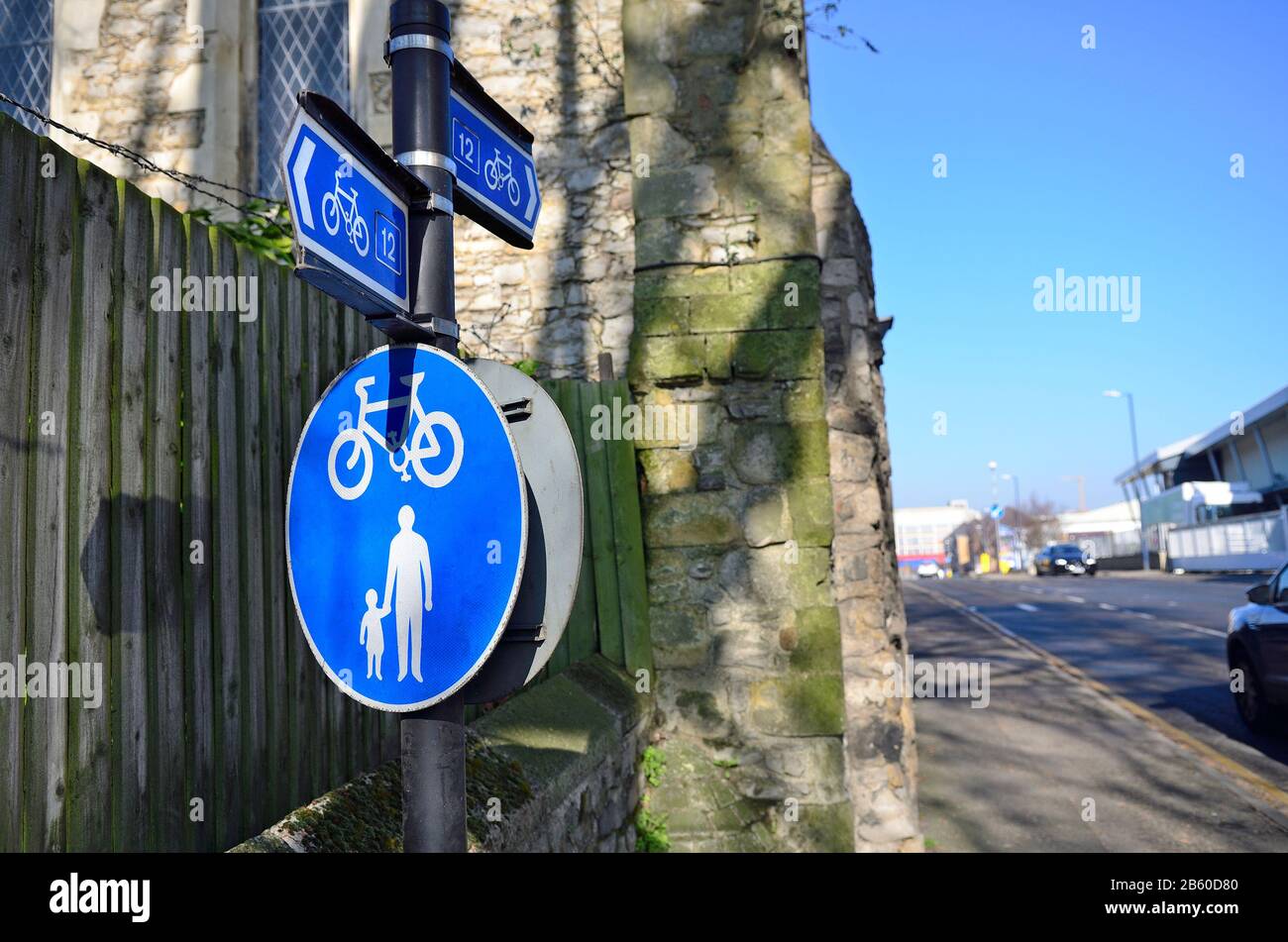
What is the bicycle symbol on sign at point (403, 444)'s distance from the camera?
1.67 meters

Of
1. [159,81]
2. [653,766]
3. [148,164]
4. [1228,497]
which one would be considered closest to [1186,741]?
[653,766]

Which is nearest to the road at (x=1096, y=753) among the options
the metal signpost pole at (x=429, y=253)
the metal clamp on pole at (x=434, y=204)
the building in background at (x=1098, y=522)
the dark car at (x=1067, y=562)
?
the metal signpost pole at (x=429, y=253)

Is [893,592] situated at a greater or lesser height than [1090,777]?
greater

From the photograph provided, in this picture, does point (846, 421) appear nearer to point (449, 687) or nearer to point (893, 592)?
point (893, 592)

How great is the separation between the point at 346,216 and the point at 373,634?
73 cm

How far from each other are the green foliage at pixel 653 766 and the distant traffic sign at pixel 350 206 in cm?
352

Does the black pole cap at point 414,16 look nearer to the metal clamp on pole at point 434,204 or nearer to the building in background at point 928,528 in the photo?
the metal clamp on pole at point 434,204

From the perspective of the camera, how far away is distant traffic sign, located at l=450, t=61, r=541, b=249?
6.79ft

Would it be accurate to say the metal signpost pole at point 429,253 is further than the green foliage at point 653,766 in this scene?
No

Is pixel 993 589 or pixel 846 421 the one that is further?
pixel 993 589
